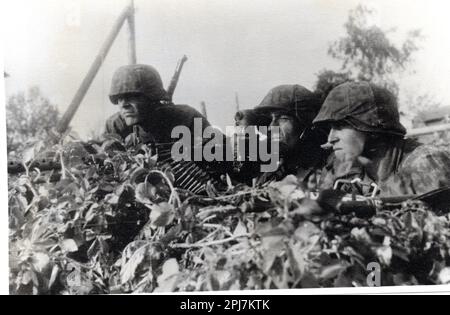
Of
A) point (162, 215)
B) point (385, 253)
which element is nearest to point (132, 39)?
point (162, 215)

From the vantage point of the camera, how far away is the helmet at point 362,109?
2693mm

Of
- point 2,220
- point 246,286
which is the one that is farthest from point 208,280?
point 2,220

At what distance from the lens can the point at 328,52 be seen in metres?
2.76

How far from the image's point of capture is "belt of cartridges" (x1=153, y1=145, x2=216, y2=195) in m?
2.67

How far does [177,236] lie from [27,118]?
0.90 meters

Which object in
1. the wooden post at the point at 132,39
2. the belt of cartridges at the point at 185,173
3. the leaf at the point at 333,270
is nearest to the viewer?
the leaf at the point at 333,270

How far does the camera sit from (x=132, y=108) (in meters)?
2.79

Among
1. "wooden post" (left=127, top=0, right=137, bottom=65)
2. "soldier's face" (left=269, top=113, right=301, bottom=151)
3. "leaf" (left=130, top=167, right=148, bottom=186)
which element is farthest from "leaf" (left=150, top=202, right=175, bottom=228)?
"wooden post" (left=127, top=0, right=137, bottom=65)

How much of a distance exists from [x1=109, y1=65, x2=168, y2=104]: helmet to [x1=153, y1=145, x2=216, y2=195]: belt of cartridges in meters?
0.26

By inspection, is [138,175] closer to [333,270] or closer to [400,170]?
[333,270]

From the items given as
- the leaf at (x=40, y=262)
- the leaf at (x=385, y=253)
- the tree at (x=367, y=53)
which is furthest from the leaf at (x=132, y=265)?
the tree at (x=367, y=53)

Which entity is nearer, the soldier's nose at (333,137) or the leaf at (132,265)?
the leaf at (132,265)

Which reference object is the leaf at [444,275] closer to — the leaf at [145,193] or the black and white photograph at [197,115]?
the black and white photograph at [197,115]
